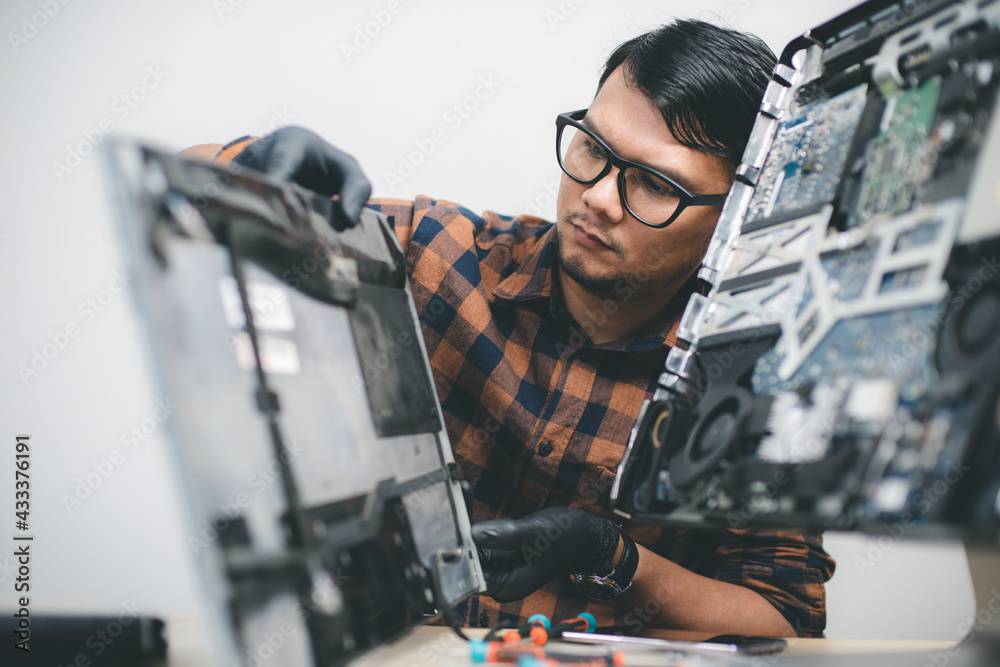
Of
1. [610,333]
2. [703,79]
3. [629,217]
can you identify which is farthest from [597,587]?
[703,79]

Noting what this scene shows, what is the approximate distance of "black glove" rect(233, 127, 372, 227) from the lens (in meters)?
0.69

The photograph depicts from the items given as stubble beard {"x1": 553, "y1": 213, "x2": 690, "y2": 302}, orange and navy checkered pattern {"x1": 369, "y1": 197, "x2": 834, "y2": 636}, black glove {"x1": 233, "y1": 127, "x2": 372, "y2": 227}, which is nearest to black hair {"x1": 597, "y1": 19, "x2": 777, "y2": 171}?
stubble beard {"x1": 553, "y1": 213, "x2": 690, "y2": 302}

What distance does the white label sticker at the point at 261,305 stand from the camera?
500 millimetres

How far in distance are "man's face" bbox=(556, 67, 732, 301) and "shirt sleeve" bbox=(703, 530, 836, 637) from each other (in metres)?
0.51

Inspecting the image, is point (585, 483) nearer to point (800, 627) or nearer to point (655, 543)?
point (655, 543)

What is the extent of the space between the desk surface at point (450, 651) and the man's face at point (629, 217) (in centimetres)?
64

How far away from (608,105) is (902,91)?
564mm

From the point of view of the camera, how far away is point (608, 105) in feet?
3.53

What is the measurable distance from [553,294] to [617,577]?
530mm

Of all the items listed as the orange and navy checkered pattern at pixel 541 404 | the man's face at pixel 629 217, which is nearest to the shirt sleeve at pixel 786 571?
the orange and navy checkered pattern at pixel 541 404

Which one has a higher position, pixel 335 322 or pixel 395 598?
pixel 335 322

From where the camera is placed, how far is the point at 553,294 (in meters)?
1.18

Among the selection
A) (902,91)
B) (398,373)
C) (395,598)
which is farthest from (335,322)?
(902,91)

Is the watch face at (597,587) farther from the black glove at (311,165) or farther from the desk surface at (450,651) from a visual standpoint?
the black glove at (311,165)
